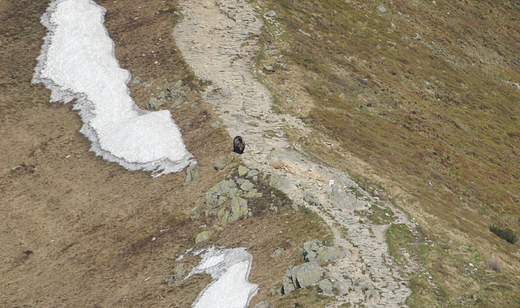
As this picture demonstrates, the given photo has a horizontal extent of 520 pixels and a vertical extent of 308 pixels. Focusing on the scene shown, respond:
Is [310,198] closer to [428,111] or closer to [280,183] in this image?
[280,183]

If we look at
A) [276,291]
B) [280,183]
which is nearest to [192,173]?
[280,183]

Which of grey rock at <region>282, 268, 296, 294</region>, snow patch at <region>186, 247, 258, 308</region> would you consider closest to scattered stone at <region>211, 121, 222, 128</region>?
snow patch at <region>186, 247, 258, 308</region>

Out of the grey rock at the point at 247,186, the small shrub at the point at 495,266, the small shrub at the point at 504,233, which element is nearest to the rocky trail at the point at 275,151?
the grey rock at the point at 247,186

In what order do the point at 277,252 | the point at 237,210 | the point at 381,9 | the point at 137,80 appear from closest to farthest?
the point at 277,252 → the point at 237,210 → the point at 137,80 → the point at 381,9

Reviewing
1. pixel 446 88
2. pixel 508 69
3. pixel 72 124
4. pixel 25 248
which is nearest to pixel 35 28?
pixel 72 124

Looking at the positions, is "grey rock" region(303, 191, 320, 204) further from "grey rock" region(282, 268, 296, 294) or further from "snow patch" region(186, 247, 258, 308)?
"grey rock" region(282, 268, 296, 294)
